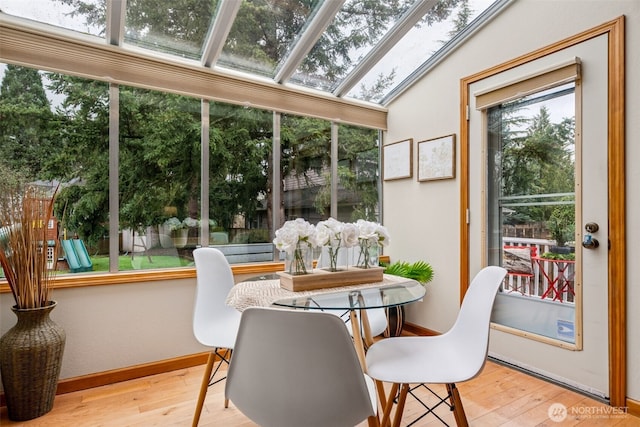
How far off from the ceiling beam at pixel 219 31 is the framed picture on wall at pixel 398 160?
70.8 inches

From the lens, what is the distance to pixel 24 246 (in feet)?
6.39

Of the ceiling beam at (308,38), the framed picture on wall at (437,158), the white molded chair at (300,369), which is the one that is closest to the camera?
the white molded chair at (300,369)

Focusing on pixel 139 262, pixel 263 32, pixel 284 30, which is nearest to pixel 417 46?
pixel 284 30

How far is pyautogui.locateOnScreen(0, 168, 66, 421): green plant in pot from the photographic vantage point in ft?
6.23

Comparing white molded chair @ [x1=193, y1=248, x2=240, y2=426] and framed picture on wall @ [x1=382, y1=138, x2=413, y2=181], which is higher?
framed picture on wall @ [x1=382, y1=138, x2=413, y2=181]

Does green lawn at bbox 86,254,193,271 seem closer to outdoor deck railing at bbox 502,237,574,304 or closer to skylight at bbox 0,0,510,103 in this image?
skylight at bbox 0,0,510,103

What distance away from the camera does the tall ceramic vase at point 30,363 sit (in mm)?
1891

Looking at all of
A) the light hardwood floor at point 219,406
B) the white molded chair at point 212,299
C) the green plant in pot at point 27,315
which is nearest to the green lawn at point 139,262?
the green plant in pot at point 27,315

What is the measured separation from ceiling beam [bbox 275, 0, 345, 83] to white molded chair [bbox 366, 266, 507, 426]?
1808 millimetres

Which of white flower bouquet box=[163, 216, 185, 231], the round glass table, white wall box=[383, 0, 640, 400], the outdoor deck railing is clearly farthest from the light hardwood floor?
white flower bouquet box=[163, 216, 185, 231]

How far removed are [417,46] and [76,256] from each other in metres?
2.94

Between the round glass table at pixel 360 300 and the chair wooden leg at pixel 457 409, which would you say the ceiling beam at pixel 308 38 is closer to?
the round glass table at pixel 360 300

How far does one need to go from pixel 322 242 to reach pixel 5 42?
218 centimetres

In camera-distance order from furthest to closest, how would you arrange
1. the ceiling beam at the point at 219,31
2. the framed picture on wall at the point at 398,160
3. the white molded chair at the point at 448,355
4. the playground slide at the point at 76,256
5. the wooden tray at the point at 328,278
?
the framed picture on wall at the point at 398,160 < the playground slide at the point at 76,256 < the ceiling beam at the point at 219,31 < the wooden tray at the point at 328,278 < the white molded chair at the point at 448,355
